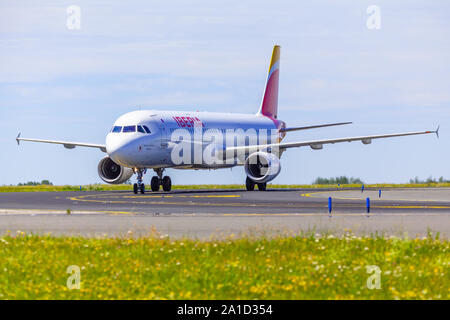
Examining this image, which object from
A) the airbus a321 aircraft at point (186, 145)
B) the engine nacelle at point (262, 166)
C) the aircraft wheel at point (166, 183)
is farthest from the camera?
the aircraft wheel at point (166, 183)

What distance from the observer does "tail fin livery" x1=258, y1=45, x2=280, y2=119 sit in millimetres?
62594

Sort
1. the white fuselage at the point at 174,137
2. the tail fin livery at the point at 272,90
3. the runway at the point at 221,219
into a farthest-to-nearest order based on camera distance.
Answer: the tail fin livery at the point at 272,90 < the white fuselage at the point at 174,137 < the runway at the point at 221,219

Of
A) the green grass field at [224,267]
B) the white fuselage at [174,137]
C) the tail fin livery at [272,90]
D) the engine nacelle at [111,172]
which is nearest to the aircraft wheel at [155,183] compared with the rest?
the white fuselage at [174,137]

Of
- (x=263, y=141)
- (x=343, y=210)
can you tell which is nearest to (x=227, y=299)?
(x=343, y=210)

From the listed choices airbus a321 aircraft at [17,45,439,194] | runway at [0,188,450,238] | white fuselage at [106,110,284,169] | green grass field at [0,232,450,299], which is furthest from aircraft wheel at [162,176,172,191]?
green grass field at [0,232,450,299]

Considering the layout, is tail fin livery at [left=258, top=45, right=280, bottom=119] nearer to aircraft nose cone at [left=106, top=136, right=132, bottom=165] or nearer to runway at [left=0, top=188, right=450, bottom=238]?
aircraft nose cone at [left=106, top=136, right=132, bottom=165]

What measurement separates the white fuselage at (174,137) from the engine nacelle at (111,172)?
3889 millimetres

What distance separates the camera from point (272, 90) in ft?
208

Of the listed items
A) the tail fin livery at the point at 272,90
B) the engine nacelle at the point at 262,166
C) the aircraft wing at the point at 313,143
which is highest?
the tail fin livery at the point at 272,90

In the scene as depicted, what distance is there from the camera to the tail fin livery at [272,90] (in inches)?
2464

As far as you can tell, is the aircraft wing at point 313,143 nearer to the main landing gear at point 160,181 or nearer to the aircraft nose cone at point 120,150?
the main landing gear at point 160,181

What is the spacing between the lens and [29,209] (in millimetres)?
29500
